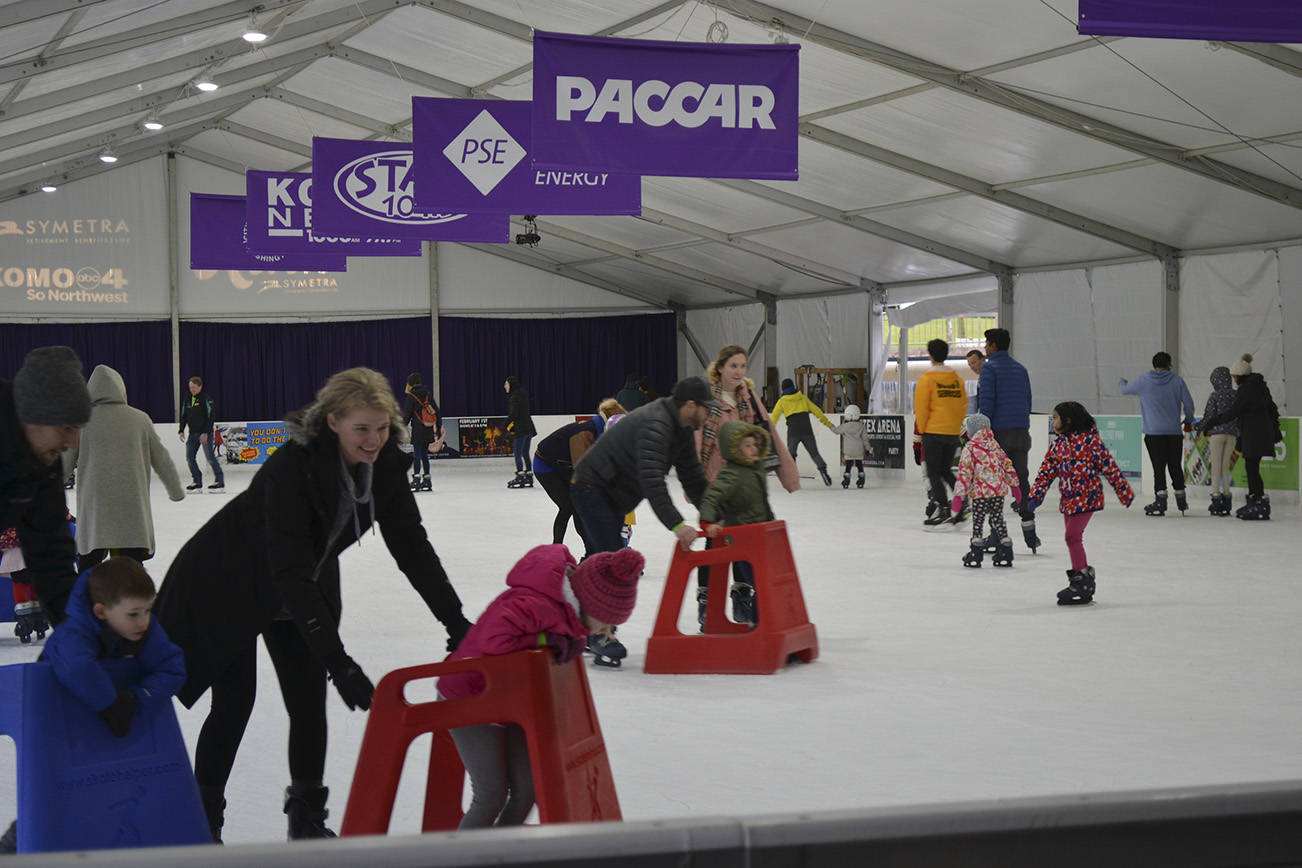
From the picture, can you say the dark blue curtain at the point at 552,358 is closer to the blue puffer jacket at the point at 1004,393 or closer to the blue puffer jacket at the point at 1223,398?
the blue puffer jacket at the point at 1223,398

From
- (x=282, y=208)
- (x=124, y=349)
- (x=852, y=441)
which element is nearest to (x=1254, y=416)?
(x=852, y=441)

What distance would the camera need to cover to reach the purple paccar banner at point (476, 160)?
27.8 feet

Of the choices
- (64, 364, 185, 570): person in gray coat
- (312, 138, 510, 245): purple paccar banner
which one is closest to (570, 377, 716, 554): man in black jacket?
(64, 364, 185, 570): person in gray coat

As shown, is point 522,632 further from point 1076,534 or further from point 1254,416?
point 1254,416

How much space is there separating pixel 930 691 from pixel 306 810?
260 centimetres

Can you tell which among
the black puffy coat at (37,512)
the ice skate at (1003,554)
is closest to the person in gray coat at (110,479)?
the black puffy coat at (37,512)

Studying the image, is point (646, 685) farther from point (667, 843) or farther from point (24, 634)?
point (667, 843)

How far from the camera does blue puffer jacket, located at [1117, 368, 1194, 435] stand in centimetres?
1107

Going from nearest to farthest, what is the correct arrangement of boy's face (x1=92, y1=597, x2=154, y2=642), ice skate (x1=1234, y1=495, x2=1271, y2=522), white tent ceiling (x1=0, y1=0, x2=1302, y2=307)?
1. boy's face (x1=92, y1=597, x2=154, y2=642)
2. white tent ceiling (x1=0, y1=0, x2=1302, y2=307)
3. ice skate (x1=1234, y1=495, x2=1271, y2=522)

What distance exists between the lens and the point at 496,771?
2525mm

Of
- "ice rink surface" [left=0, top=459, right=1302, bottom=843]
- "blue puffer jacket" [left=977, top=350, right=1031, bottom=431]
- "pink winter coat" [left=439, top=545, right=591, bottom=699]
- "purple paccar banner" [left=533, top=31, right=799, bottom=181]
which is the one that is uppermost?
"purple paccar banner" [left=533, top=31, right=799, bottom=181]

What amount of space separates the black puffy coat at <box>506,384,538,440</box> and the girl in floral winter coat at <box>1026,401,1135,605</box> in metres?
9.42

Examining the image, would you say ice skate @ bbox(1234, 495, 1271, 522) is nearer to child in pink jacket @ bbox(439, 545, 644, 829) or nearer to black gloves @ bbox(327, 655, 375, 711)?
child in pink jacket @ bbox(439, 545, 644, 829)

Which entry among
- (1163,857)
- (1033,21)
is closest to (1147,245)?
(1033,21)
